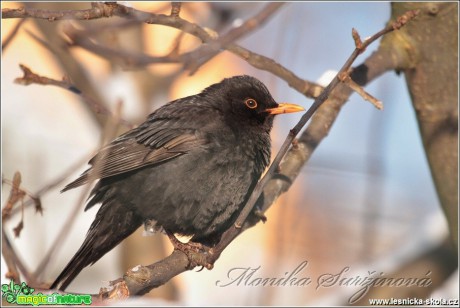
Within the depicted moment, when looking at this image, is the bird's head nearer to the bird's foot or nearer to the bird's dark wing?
the bird's dark wing

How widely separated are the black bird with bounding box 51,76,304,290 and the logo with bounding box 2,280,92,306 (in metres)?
0.93

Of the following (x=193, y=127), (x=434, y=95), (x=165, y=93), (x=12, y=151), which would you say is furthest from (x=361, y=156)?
(x=12, y=151)

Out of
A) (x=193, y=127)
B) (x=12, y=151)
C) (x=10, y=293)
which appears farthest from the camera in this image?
(x=12, y=151)

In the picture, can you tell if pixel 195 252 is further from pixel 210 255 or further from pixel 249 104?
pixel 249 104

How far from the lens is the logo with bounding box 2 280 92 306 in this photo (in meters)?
3.09

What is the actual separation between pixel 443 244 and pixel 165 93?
3.30 meters

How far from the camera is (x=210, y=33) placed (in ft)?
14.1

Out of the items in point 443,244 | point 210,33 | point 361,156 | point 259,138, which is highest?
point 210,33

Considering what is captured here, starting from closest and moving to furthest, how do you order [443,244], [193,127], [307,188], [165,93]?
[193,127] → [443,244] → [165,93] → [307,188]

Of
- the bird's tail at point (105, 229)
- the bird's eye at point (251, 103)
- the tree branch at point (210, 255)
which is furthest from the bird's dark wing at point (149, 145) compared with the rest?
the tree branch at point (210, 255)

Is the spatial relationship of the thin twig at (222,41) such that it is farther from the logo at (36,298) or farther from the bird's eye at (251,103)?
the logo at (36,298)

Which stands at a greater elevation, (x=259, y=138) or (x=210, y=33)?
(x=210, y=33)

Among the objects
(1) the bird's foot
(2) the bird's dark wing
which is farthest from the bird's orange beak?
(1) the bird's foot

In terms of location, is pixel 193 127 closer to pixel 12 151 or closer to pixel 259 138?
pixel 259 138
